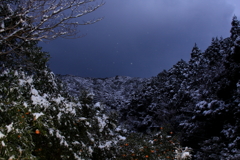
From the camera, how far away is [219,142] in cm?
913

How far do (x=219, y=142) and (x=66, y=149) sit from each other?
322 inches

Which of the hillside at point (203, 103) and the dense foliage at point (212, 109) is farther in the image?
the hillside at point (203, 103)

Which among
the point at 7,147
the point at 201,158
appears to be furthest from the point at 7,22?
the point at 201,158

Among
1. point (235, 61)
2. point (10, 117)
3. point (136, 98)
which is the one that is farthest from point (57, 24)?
point (136, 98)

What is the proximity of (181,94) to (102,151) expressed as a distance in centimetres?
1841

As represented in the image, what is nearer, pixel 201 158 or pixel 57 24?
pixel 57 24

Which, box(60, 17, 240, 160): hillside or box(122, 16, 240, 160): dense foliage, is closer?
box(122, 16, 240, 160): dense foliage

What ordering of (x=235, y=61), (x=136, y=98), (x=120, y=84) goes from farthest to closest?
(x=120, y=84) < (x=136, y=98) < (x=235, y=61)

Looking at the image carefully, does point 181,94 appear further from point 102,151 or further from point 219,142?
point 102,151

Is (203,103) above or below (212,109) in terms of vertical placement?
above

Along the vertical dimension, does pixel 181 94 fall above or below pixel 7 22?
Result: above

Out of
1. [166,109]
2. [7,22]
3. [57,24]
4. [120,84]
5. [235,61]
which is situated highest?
[120,84]

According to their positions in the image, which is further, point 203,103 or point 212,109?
point 203,103

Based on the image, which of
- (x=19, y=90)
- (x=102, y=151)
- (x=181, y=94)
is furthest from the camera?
(x=181, y=94)
